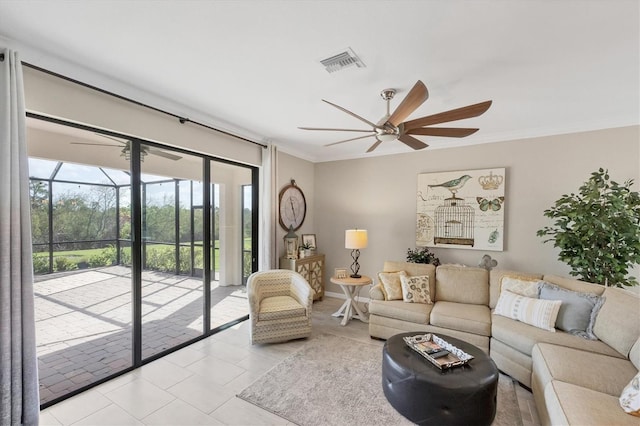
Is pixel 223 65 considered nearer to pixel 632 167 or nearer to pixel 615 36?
pixel 615 36

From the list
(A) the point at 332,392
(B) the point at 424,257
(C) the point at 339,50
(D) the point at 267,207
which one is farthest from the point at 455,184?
(A) the point at 332,392

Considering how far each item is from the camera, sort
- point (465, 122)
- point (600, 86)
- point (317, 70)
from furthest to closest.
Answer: point (465, 122) → point (600, 86) → point (317, 70)

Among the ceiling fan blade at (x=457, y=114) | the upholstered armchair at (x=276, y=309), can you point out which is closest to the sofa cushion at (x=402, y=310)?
the upholstered armchair at (x=276, y=309)

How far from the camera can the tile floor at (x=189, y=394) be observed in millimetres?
2160

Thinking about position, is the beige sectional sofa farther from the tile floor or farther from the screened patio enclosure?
the screened patio enclosure

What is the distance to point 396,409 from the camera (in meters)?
2.22

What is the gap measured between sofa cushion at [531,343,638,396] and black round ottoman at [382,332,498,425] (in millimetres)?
379

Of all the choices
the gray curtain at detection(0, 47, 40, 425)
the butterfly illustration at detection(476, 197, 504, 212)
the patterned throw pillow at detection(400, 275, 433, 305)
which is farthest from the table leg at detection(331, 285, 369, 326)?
the gray curtain at detection(0, 47, 40, 425)

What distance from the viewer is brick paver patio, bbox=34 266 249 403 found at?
251 centimetres

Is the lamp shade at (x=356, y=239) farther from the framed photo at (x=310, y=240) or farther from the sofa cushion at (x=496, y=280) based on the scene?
the sofa cushion at (x=496, y=280)

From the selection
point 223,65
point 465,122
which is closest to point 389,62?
point 223,65

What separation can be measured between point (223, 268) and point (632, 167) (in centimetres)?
534

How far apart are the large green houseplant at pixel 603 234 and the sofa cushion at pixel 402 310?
166 centimetres

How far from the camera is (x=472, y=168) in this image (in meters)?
4.28
